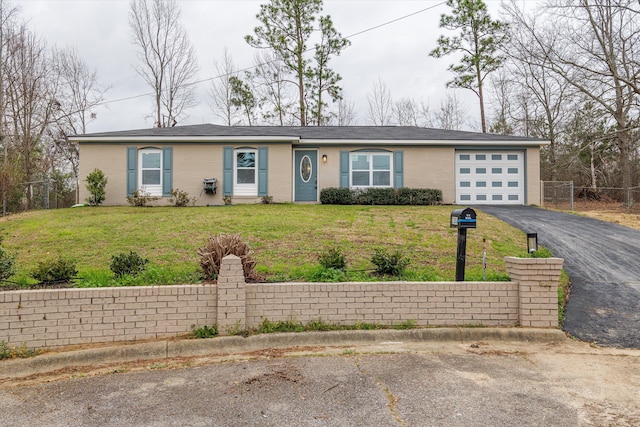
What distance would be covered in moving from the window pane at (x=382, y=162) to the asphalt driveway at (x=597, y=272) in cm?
494

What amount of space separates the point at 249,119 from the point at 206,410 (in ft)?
90.8

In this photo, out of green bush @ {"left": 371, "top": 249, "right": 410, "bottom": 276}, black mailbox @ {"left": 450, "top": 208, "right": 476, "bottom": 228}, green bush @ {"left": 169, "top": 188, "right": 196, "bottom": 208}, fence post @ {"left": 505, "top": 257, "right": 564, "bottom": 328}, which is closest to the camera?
fence post @ {"left": 505, "top": 257, "right": 564, "bottom": 328}

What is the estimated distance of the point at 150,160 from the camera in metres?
16.0

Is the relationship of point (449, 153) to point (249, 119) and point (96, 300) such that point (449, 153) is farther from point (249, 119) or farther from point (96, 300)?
point (249, 119)

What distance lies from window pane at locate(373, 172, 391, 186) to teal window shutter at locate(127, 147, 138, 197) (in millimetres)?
8908

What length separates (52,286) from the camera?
17.6ft

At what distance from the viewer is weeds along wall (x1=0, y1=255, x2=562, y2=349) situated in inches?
179

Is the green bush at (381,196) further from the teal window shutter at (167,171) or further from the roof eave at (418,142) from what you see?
the teal window shutter at (167,171)

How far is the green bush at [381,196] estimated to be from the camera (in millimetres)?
15781

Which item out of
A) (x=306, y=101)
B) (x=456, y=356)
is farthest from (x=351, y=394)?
(x=306, y=101)

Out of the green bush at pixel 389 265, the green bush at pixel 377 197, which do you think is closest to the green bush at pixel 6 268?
the green bush at pixel 389 265

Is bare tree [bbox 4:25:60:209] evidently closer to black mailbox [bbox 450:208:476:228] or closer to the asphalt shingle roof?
the asphalt shingle roof

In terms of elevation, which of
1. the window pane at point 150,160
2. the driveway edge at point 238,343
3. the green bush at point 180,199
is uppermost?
the window pane at point 150,160

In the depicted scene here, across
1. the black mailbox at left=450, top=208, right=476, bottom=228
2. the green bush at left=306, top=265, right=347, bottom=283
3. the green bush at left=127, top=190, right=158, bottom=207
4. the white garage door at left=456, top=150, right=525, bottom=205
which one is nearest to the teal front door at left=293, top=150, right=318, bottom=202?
the green bush at left=127, top=190, right=158, bottom=207
